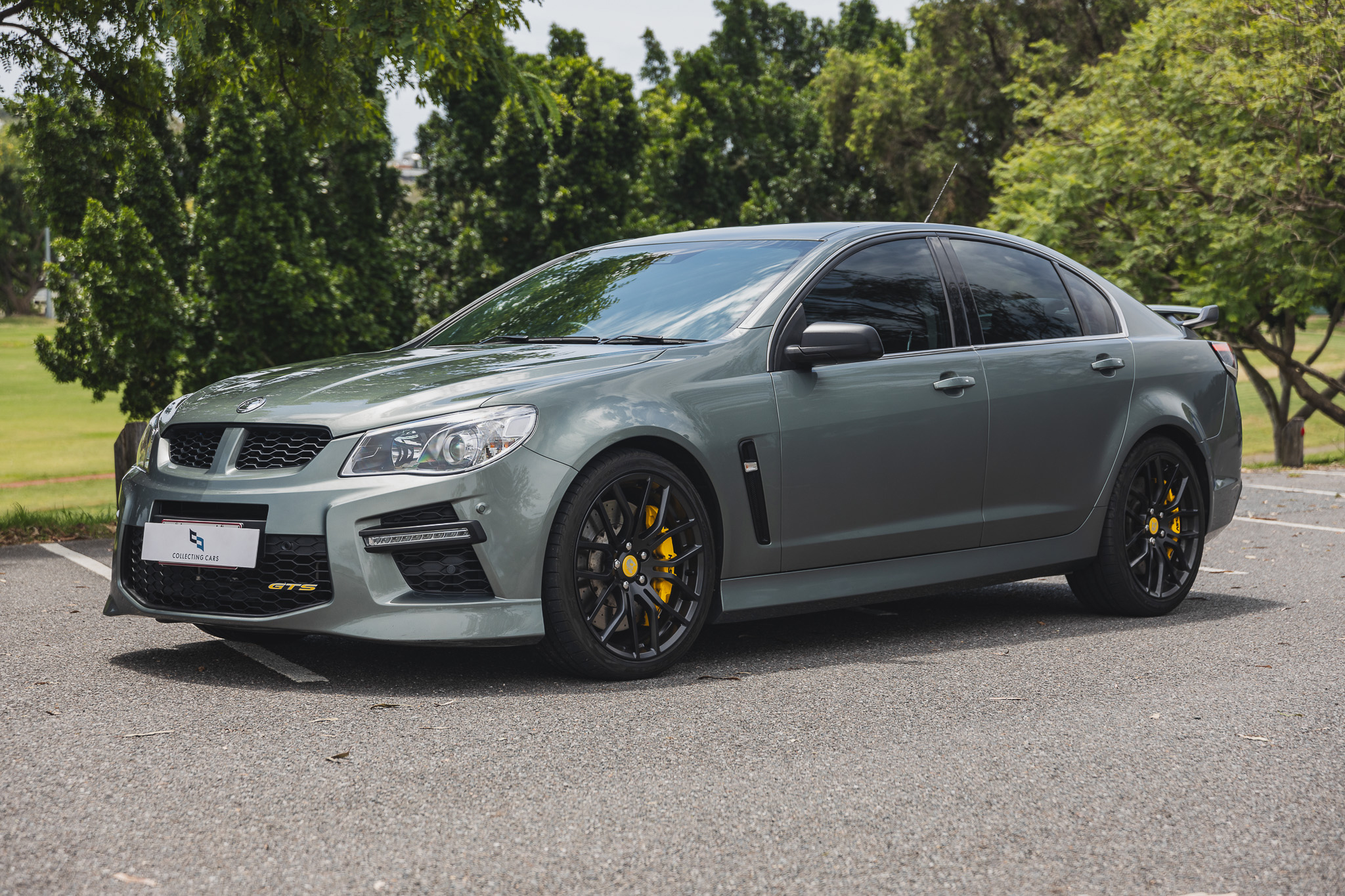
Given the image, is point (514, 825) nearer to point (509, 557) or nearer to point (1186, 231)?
point (509, 557)

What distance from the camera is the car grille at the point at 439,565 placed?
15.1 ft

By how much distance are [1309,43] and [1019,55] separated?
42.9 ft

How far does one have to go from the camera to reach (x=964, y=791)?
3.75 meters

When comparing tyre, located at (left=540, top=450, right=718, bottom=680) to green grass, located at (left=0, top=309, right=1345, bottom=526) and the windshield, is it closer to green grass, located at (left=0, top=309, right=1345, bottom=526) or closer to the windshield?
the windshield

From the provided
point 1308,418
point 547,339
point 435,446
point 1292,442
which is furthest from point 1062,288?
point 1308,418

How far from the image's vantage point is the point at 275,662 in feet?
17.3

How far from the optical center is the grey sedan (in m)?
4.66

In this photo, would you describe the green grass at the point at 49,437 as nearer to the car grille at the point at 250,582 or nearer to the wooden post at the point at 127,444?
the wooden post at the point at 127,444

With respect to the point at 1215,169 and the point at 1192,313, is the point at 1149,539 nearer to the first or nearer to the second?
the point at 1192,313

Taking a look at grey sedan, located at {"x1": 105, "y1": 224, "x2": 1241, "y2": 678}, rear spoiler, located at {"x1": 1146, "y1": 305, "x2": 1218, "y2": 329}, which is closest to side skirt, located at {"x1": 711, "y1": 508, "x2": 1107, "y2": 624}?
grey sedan, located at {"x1": 105, "y1": 224, "x2": 1241, "y2": 678}

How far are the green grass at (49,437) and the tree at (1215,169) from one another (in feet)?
48.0

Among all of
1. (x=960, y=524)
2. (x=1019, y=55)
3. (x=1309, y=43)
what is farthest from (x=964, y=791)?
(x=1019, y=55)

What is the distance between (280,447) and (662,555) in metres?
1.35

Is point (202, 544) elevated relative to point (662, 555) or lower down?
elevated
